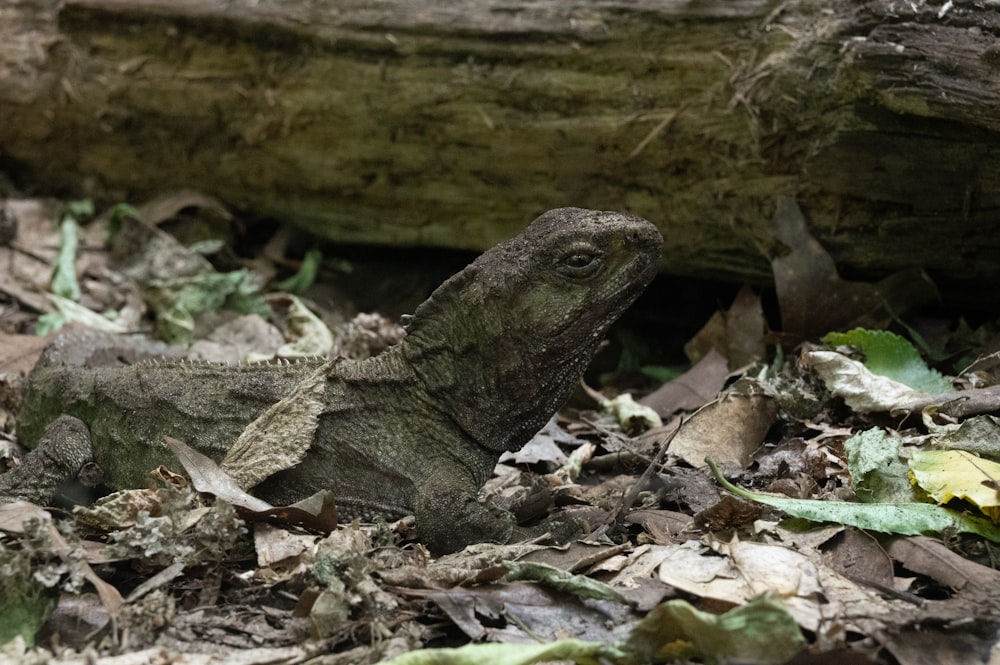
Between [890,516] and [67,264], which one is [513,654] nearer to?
[890,516]

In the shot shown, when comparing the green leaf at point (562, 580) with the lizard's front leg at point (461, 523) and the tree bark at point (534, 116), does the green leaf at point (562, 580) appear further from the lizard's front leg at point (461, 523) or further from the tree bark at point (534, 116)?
the tree bark at point (534, 116)

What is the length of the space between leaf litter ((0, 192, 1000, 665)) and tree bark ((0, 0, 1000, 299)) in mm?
1178

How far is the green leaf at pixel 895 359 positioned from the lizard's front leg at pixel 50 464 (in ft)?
14.9

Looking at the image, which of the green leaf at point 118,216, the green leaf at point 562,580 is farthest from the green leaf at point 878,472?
the green leaf at point 118,216

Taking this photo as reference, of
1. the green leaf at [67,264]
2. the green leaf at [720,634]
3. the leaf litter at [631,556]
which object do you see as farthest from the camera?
the green leaf at [67,264]

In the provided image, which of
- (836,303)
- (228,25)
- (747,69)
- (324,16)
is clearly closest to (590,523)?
(836,303)

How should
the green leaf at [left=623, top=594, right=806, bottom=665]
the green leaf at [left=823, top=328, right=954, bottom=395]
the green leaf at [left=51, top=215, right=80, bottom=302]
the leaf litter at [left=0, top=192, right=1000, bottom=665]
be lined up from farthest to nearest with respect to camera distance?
the green leaf at [left=51, top=215, right=80, bottom=302] → the green leaf at [left=823, top=328, right=954, bottom=395] → the leaf litter at [left=0, top=192, right=1000, bottom=665] → the green leaf at [left=623, top=594, right=806, bottom=665]

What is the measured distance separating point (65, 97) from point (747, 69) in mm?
6087

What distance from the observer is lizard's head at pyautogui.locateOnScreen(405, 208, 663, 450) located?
17.2 ft

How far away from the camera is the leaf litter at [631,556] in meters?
3.62

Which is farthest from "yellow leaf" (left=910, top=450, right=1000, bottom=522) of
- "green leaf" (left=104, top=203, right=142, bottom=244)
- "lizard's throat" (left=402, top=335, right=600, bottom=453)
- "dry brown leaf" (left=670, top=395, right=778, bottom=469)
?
"green leaf" (left=104, top=203, right=142, bottom=244)

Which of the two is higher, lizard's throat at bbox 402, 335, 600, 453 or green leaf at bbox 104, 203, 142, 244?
lizard's throat at bbox 402, 335, 600, 453

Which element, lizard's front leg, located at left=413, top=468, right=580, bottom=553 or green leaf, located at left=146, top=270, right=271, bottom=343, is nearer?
lizard's front leg, located at left=413, top=468, right=580, bottom=553

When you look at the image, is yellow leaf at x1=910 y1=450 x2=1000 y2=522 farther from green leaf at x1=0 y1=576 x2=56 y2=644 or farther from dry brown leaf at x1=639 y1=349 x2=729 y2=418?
green leaf at x1=0 y1=576 x2=56 y2=644
